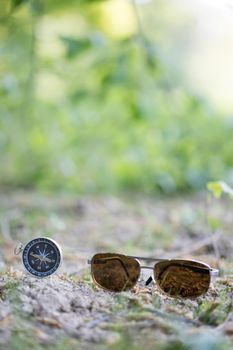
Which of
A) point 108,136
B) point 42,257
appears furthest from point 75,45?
point 42,257

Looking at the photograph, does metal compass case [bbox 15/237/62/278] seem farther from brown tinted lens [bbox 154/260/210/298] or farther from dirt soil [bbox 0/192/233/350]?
brown tinted lens [bbox 154/260/210/298]

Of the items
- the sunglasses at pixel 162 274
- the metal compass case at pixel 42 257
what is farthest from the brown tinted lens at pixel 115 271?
the metal compass case at pixel 42 257

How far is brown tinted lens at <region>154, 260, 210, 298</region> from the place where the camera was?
2182 millimetres

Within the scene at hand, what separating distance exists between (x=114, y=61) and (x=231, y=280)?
2.89m

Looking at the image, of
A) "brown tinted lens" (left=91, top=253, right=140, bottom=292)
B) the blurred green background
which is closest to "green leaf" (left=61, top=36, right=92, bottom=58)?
the blurred green background

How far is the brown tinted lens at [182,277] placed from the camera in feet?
7.16

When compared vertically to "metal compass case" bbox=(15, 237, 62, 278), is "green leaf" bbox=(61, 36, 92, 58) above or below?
above

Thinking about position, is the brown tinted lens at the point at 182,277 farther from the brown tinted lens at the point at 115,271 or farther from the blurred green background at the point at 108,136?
the blurred green background at the point at 108,136

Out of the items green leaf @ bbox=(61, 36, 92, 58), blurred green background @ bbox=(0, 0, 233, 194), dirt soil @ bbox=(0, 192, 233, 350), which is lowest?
dirt soil @ bbox=(0, 192, 233, 350)

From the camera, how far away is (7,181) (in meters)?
5.97

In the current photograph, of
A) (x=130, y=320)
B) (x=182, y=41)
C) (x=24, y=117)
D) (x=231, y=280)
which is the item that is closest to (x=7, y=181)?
(x=24, y=117)

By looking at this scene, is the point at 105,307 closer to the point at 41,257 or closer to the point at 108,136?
the point at 41,257

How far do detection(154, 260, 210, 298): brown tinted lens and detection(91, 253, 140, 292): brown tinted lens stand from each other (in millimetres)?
89

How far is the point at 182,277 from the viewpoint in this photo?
222 centimetres
